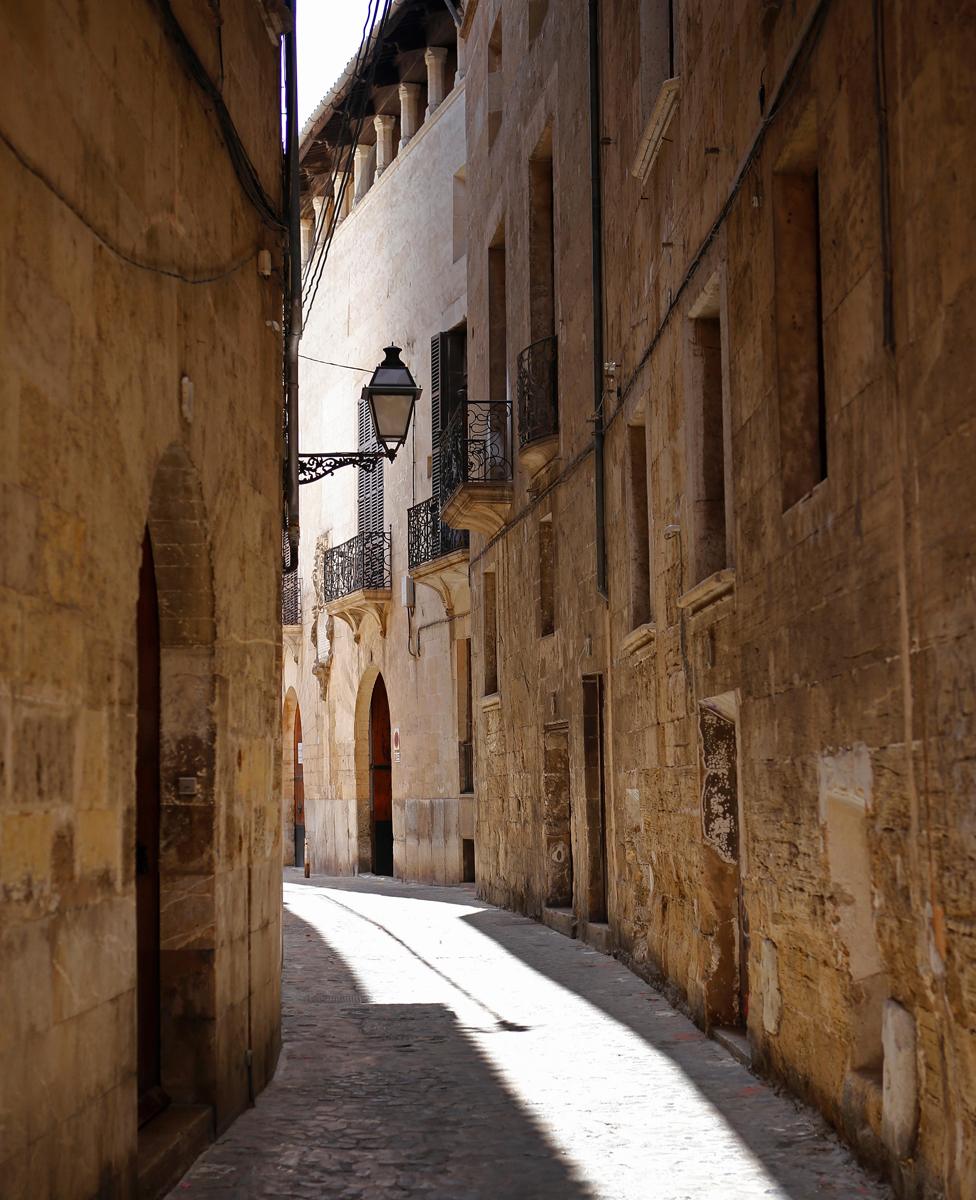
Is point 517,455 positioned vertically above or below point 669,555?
above

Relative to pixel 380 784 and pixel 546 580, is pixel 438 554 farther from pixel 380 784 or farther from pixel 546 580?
pixel 546 580

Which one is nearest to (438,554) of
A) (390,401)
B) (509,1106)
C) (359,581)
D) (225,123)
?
(359,581)

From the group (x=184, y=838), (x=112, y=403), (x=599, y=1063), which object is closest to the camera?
(x=112, y=403)

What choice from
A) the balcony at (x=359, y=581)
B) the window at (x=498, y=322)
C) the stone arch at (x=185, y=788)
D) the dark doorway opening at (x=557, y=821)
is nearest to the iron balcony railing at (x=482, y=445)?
the window at (x=498, y=322)

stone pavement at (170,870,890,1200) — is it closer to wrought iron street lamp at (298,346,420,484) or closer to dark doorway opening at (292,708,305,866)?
wrought iron street lamp at (298,346,420,484)

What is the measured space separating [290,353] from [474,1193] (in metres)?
5.35

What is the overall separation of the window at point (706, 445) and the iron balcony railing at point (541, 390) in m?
6.06

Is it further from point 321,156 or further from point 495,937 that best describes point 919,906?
point 321,156

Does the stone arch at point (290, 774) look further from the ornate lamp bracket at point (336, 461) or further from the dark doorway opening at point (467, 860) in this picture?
the ornate lamp bracket at point (336, 461)

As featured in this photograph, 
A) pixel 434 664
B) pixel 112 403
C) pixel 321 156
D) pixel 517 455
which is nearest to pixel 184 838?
pixel 112 403

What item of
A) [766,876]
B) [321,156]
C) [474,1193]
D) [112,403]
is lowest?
[474,1193]

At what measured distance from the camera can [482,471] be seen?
19078 millimetres

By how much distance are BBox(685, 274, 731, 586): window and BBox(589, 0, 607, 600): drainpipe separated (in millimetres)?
3611

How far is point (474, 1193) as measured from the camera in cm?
592
